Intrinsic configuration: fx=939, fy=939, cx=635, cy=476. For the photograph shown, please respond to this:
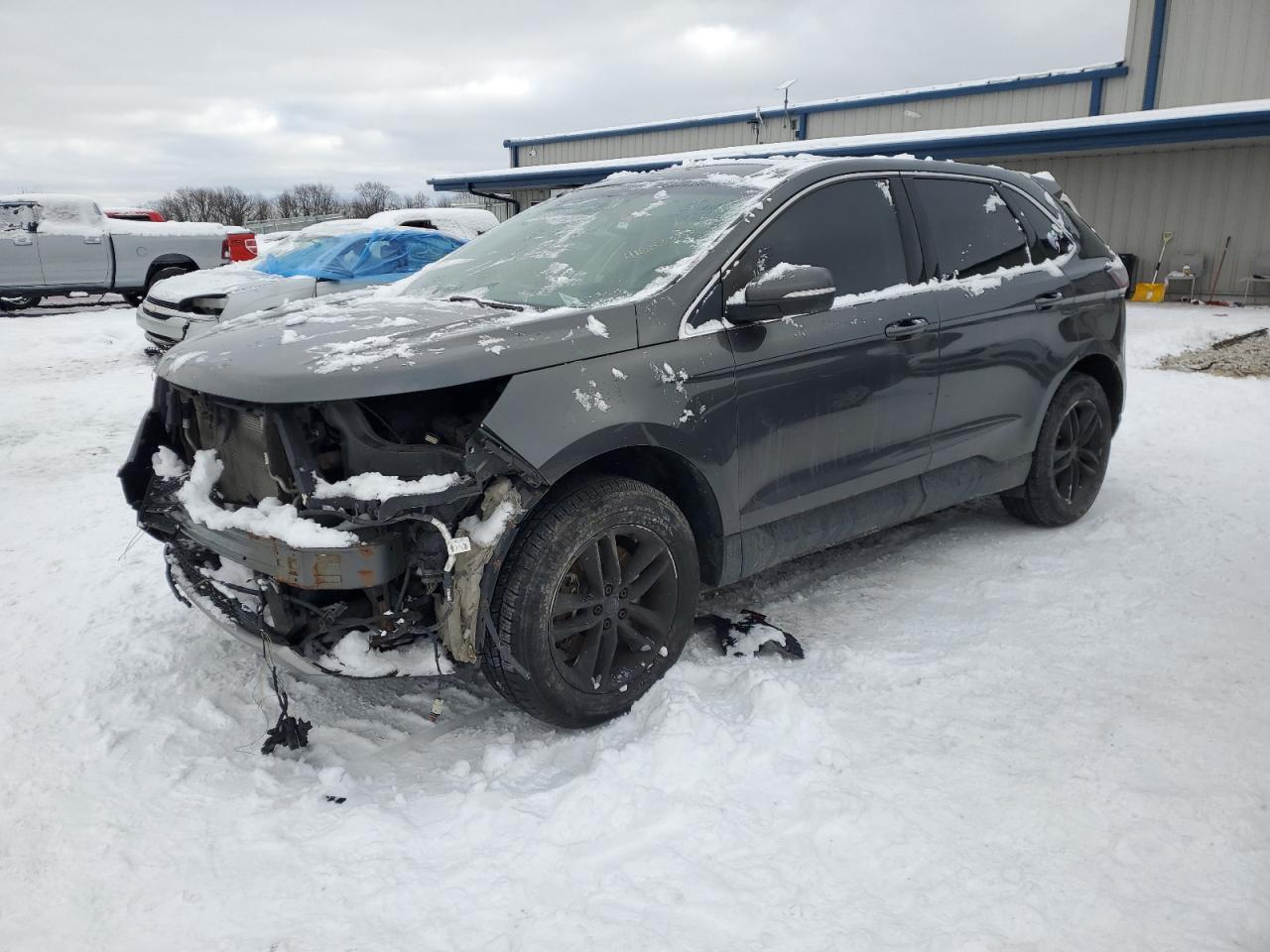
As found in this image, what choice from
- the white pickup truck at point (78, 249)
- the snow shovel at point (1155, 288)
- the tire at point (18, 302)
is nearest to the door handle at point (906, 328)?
the snow shovel at point (1155, 288)

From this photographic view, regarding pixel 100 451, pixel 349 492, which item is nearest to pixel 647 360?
pixel 349 492

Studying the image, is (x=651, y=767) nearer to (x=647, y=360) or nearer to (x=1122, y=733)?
(x=647, y=360)

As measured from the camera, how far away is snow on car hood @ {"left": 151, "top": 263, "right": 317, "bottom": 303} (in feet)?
29.4

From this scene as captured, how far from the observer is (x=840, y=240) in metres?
3.80

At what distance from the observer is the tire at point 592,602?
9.45 ft

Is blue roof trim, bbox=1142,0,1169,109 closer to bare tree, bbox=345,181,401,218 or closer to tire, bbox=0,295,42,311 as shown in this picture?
tire, bbox=0,295,42,311

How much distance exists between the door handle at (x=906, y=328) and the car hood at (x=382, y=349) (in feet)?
4.12

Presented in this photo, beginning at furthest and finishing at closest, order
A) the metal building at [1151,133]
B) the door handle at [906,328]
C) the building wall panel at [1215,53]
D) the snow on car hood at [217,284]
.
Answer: the building wall panel at [1215,53] → the metal building at [1151,133] → the snow on car hood at [217,284] → the door handle at [906,328]

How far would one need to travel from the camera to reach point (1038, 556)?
15.3 feet

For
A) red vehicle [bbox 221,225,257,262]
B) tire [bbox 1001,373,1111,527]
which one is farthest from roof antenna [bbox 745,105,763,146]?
tire [bbox 1001,373,1111,527]

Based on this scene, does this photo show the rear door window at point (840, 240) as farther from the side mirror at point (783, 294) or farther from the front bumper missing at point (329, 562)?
the front bumper missing at point (329, 562)

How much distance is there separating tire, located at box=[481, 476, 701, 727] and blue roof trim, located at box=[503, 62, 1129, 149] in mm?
16881

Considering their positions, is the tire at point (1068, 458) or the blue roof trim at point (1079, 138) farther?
the blue roof trim at point (1079, 138)

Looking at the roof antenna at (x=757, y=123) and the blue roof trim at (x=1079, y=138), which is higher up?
the roof antenna at (x=757, y=123)
